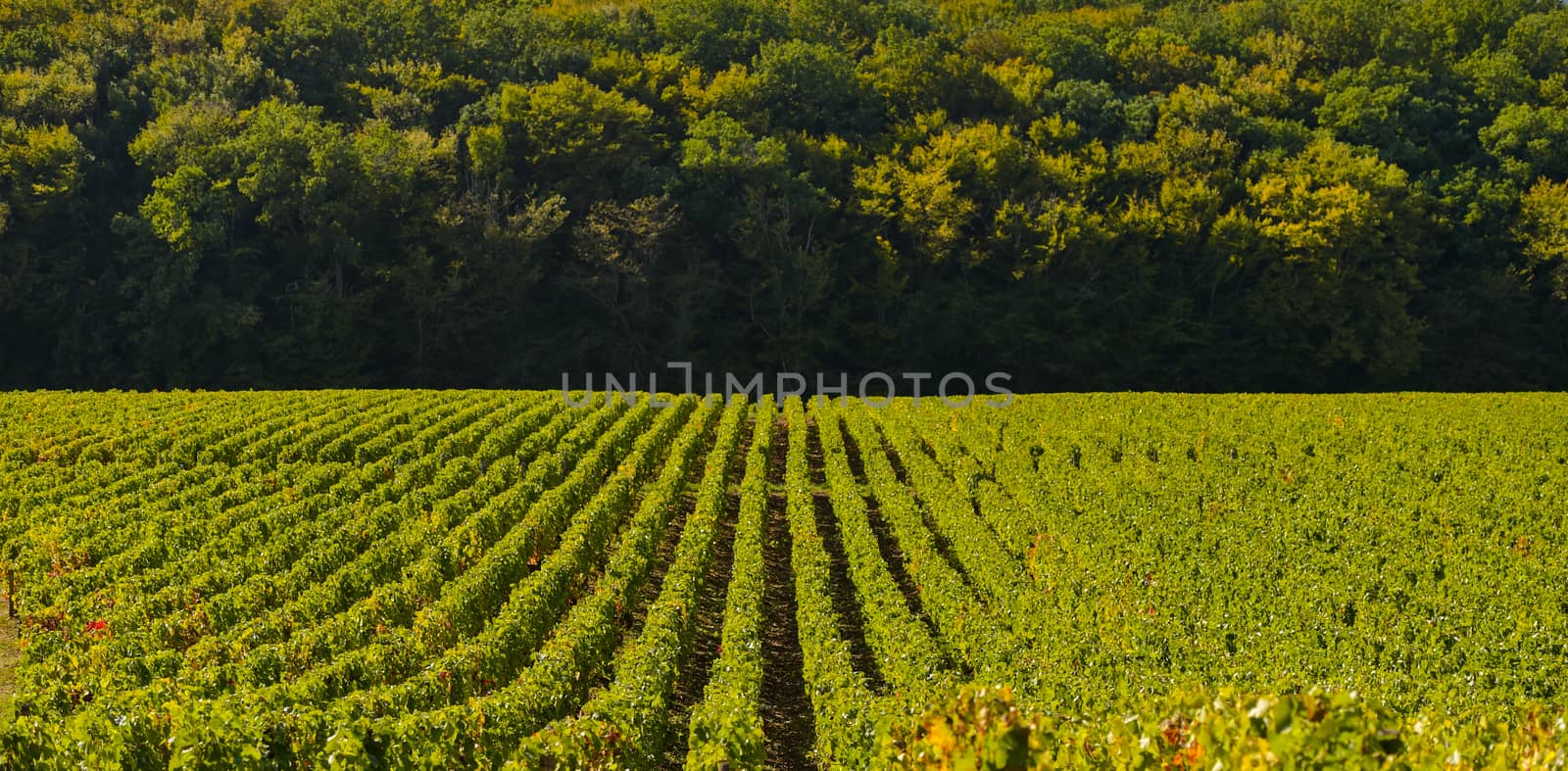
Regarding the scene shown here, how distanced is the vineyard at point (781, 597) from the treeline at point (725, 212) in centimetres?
2044

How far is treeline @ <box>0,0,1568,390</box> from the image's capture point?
4459cm

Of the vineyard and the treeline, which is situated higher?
the treeline

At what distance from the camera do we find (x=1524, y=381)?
50.6 m

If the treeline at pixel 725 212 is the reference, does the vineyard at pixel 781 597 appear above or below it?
below

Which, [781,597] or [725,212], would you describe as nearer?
[781,597]

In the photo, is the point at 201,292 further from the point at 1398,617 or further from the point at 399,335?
the point at 1398,617

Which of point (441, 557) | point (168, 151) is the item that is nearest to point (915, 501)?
point (441, 557)

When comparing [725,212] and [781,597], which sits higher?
[725,212]

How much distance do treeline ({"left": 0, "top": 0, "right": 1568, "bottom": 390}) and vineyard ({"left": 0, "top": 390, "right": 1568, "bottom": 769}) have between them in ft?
67.0

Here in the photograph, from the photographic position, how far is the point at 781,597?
1666cm

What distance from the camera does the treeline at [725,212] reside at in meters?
44.6

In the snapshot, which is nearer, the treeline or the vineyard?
the vineyard

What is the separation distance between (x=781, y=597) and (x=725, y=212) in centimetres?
3634

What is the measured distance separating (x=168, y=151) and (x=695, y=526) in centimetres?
4077
